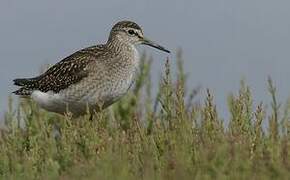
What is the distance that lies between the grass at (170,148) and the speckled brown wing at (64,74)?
259 cm

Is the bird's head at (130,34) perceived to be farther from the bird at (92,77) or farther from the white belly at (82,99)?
the white belly at (82,99)

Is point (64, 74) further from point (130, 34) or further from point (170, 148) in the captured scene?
point (170, 148)

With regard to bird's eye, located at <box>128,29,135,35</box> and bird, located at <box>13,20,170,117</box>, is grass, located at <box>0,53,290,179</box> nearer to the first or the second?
bird, located at <box>13,20,170,117</box>

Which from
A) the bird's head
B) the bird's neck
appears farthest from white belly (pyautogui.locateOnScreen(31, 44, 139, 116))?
the bird's head

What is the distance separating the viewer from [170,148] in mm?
7738

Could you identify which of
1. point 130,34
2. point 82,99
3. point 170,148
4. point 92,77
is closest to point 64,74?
point 92,77

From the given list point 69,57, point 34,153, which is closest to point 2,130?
point 34,153

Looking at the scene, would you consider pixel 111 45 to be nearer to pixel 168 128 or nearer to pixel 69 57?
pixel 69 57

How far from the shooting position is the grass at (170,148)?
6141 mm

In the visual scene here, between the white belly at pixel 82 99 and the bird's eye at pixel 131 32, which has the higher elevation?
the bird's eye at pixel 131 32

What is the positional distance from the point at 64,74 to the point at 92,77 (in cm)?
72

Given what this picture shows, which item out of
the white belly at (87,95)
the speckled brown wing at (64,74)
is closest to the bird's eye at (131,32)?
the speckled brown wing at (64,74)

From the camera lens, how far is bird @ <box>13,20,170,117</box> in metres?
11.2

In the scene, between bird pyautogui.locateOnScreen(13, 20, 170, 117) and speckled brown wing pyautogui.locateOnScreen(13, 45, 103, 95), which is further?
speckled brown wing pyautogui.locateOnScreen(13, 45, 103, 95)
